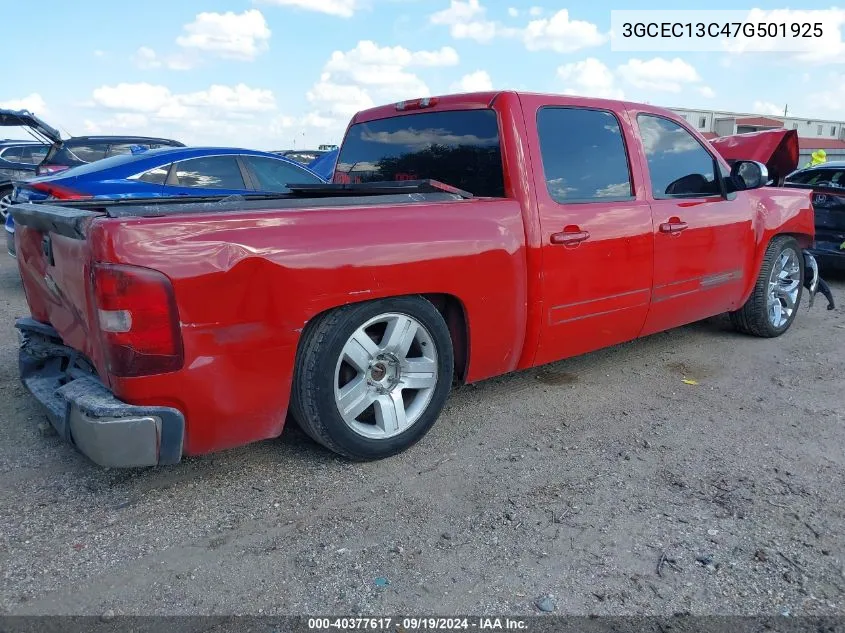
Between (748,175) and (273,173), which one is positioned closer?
(748,175)

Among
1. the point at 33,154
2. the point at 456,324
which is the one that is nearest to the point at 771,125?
the point at 33,154

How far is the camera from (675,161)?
4.50 m

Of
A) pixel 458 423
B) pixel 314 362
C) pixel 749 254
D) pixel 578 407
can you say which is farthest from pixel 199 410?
pixel 749 254

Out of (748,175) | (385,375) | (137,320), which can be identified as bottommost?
(385,375)

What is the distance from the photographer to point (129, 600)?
2264mm

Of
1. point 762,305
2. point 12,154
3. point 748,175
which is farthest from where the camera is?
point 12,154

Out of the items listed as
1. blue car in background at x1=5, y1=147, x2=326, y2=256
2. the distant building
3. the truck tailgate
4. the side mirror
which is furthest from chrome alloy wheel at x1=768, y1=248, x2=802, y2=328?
the distant building

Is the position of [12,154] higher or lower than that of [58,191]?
higher

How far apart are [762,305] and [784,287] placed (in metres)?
0.49

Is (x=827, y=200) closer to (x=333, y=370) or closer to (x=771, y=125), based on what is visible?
(x=333, y=370)

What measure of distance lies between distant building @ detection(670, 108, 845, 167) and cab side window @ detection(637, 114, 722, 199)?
34.5 m

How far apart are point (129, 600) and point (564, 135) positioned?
10.2ft

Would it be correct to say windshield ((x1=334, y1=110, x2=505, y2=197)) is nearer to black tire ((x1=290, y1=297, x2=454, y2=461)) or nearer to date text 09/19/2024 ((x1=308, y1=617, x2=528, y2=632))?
black tire ((x1=290, y1=297, x2=454, y2=461))

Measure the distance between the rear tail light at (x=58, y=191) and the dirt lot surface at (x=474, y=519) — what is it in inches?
111
